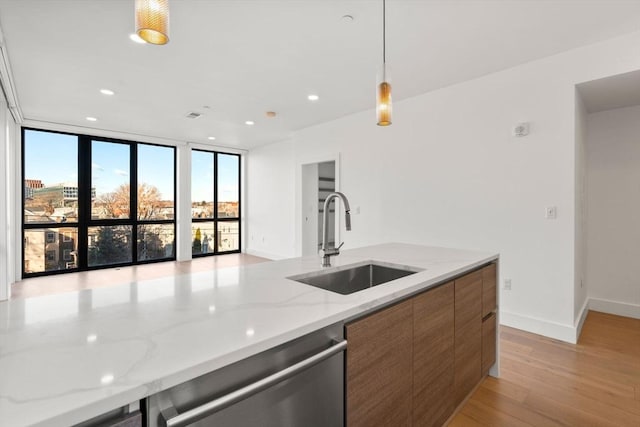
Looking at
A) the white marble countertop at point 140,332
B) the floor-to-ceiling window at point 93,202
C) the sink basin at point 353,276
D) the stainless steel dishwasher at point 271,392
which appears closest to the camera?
the white marble countertop at point 140,332

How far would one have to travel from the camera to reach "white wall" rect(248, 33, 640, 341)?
2.77 m

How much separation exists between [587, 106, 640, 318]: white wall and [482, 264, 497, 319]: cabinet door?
8.23ft

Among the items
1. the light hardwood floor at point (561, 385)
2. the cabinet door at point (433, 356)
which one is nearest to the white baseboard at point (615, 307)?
the light hardwood floor at point (561, 385)

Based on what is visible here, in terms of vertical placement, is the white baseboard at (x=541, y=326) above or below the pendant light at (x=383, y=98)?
below

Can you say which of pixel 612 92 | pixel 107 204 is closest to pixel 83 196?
pixel 107 204

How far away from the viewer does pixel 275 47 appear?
271 centimetres

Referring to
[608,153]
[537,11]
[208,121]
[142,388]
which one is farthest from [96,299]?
[608,153]

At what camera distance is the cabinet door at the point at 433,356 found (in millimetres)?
1347

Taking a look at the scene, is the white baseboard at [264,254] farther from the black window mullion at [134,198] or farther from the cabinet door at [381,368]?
the cabinet door at [381,368]

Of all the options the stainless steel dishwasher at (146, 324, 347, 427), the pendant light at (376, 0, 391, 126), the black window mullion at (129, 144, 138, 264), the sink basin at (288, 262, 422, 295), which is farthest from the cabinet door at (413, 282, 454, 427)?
the black window mullion at (129, 144, 138, 264)

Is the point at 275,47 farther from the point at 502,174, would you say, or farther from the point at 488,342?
the point at 488,342

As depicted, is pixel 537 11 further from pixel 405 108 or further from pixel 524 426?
pixel 524 426

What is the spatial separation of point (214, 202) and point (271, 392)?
6784mm

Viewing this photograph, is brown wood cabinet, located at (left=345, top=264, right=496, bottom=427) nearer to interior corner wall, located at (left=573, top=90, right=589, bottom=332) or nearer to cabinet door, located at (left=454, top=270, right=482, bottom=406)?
cabinet door, located at (left=454, top=270, right=482, bottom=406)
